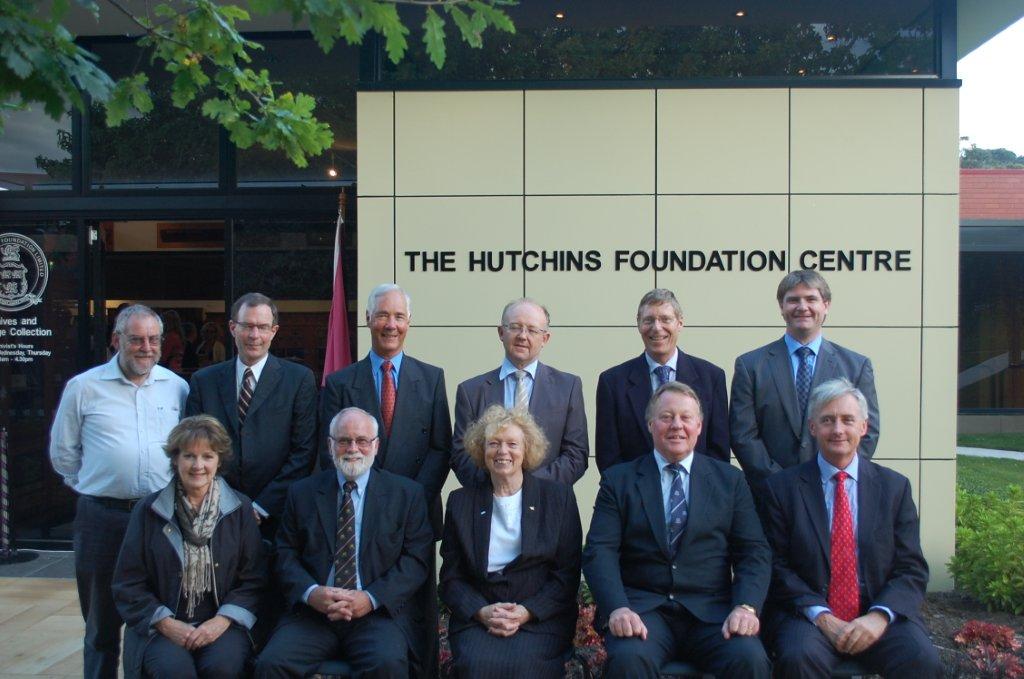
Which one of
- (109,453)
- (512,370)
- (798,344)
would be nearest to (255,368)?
(109,453)

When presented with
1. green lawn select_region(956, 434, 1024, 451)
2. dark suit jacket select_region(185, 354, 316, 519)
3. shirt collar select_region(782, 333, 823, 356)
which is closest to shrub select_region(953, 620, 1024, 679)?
shirt collar select_region(782, 333, 823, 356)

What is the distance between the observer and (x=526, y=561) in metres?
3.82

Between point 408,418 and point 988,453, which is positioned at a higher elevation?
point 408,418

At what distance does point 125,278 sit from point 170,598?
468 centimetres

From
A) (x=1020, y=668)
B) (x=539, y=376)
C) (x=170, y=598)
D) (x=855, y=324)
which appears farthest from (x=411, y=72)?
(x=1020, y=668)

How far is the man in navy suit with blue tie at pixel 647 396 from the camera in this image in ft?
13.9

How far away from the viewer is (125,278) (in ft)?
25.1

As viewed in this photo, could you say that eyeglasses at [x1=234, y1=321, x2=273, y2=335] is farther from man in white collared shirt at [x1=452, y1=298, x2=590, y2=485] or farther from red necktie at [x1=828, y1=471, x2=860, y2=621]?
red necktie at [x1=828, y1=471, x2=860, y2=621]

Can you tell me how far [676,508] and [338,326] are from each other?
135 inches

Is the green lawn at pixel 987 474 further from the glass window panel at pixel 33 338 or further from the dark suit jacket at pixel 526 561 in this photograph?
the glass window panel at pixel 33 338

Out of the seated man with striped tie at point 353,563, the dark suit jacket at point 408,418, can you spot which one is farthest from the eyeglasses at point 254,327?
the seated man with striped tie at point 353,563

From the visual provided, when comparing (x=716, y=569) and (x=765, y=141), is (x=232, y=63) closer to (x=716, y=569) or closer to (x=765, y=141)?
(x=716, y=569)

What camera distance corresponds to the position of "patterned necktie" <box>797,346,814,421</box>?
4199mm

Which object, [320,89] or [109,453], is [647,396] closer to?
[109,453]
